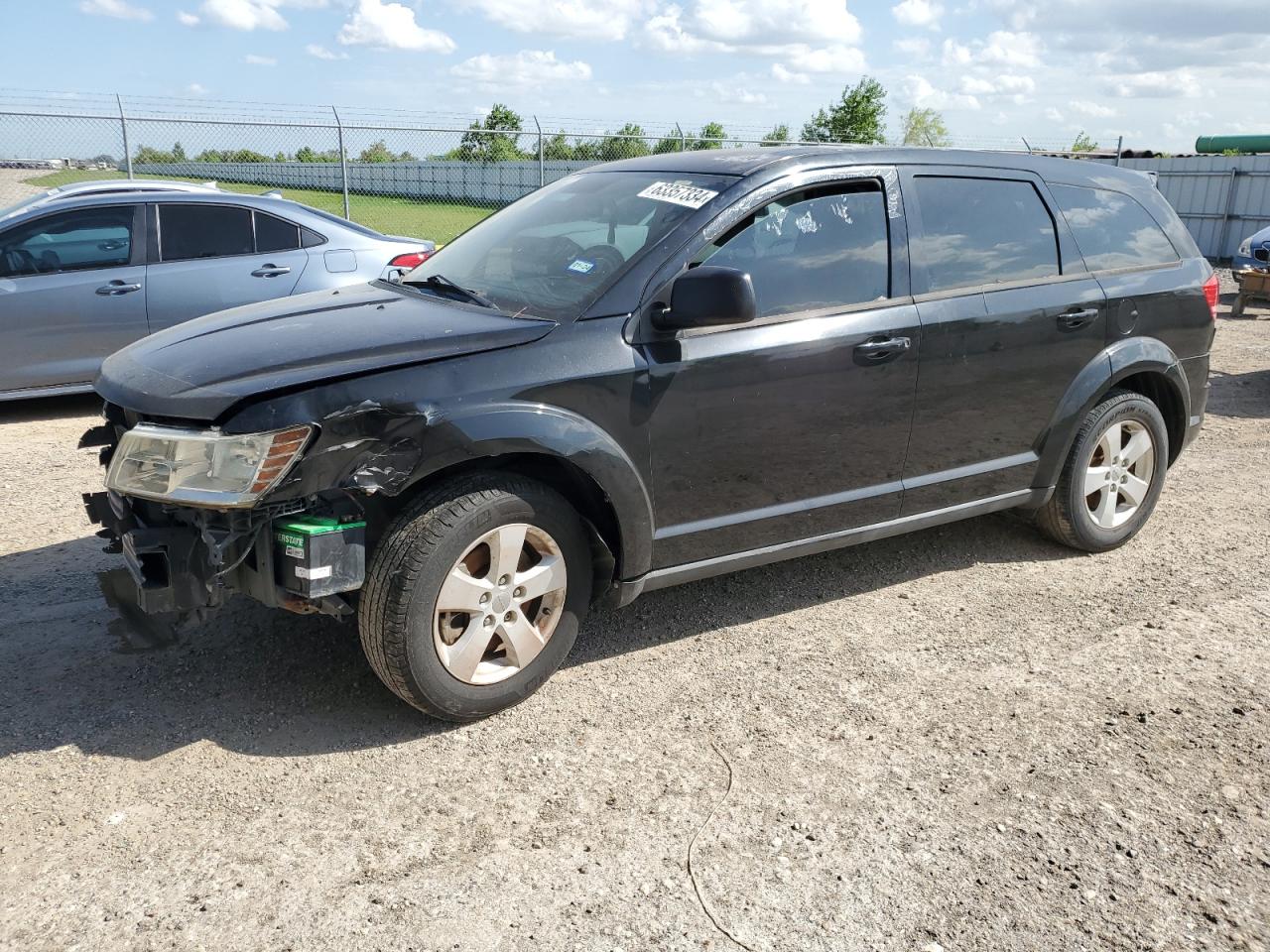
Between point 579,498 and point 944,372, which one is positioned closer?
point 579,498

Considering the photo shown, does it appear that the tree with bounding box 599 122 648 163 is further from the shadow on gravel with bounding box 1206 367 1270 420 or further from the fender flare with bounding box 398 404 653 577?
the fender flare with bounding box 398 404 653 577

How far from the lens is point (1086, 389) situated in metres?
4.86

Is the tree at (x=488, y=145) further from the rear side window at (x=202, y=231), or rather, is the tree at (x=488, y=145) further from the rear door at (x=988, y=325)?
the rear door at (x=988, y=325)

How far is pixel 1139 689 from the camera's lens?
12.9ft

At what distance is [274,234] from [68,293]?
1490 mm

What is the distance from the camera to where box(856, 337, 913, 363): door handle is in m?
4.14

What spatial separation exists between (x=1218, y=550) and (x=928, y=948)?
11.8 ft

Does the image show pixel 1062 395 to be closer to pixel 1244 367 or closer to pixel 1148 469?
pixel 1148 469

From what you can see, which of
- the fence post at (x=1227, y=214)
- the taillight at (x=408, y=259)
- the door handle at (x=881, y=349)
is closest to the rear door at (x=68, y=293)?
the taillight at (x=408, y=259)

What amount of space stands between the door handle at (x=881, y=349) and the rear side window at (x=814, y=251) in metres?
0.18

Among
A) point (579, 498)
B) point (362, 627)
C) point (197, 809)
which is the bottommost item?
point (197, 809)

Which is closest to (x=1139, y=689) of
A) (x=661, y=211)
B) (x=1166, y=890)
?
(x=1166, y=890)

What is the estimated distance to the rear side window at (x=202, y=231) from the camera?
7.82m

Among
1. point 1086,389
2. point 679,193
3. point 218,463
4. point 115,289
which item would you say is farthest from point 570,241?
point 115,289
